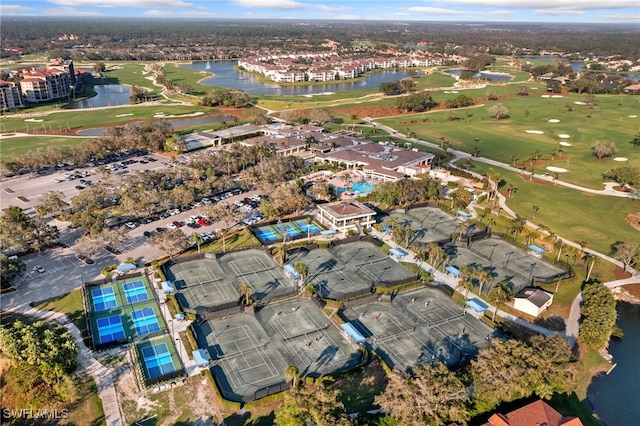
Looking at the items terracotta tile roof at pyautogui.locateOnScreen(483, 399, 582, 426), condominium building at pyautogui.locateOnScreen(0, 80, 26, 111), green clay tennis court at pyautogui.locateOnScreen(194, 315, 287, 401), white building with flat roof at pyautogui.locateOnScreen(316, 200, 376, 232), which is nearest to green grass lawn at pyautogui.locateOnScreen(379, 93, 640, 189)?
white building with flat roof at pyautogui.locateOnScreen(316, 200, 376, 232)

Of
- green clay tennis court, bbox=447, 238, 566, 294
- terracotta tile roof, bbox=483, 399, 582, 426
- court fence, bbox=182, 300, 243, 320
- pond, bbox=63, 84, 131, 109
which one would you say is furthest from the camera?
pond, bbox=63, 84, 131, 109

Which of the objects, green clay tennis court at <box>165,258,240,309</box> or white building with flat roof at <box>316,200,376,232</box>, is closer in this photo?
green clay tennis court at <box>165,258,240,309</box>

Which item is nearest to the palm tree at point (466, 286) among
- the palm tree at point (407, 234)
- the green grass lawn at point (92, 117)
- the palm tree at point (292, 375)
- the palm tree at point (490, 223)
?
the palm tree at point (407, 234)

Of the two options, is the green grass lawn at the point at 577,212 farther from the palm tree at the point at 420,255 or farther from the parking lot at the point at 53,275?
the parking lot at the point at 53,275

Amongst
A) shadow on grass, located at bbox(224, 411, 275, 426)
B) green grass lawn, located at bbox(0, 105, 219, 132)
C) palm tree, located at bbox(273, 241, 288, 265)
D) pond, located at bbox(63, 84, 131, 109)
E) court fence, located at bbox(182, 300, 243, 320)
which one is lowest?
shadow on grass, located at bbox(224, 411, 275, 426)

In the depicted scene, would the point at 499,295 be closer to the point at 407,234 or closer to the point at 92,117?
the point at 407,234

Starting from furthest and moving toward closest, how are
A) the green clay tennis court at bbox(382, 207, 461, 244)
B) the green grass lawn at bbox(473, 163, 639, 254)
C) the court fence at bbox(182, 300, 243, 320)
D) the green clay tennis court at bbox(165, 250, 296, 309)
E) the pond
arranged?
the pond < the green grass lawn at bbox(473, 163, 639, 254) < the green clay tennis court at bbox(382, 207, 461, 244) < the green clay tennis court at bbox(165, 250, 296, 309) < the court fence at bbox(182, 300, 243, 320)

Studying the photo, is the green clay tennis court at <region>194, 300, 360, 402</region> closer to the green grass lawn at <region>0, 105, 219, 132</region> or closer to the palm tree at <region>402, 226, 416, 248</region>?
the palm tree at <region>402, 226, 416, 248</region>
